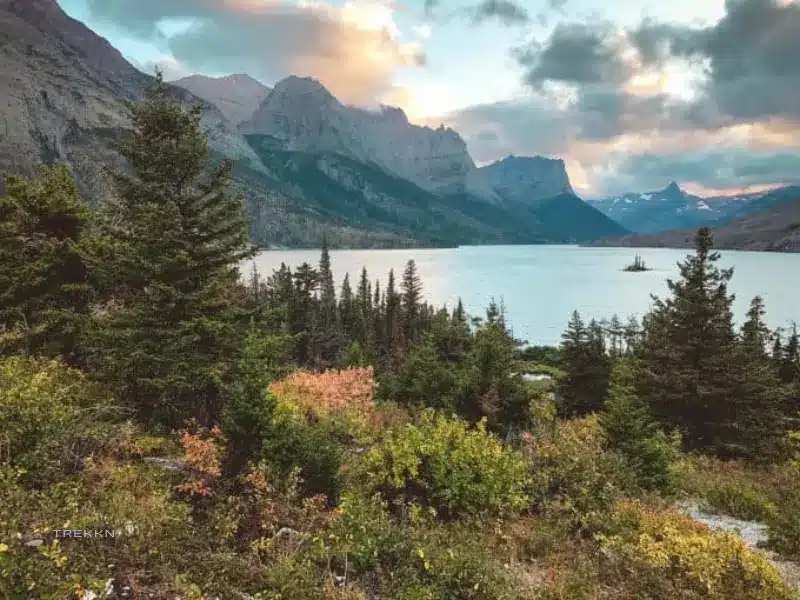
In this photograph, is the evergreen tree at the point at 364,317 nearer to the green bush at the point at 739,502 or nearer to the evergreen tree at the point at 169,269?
the evergreen tree at the point at 169,269

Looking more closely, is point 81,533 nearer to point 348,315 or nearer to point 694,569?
point 694,569

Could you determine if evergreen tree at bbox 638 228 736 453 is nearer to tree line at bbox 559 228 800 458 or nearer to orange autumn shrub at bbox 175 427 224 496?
tree line at bbox 559 228 800 458

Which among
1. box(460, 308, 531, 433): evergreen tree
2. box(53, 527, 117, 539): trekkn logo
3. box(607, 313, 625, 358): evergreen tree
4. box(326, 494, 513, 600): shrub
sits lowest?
box(607, 313, 625, 358): evergreen tree

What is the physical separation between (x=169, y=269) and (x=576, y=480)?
10931 millimetres

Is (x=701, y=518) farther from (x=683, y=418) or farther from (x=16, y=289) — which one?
(x=16, y=289)

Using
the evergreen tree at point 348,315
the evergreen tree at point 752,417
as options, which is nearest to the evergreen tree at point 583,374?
the evergreen tree at point 752,417

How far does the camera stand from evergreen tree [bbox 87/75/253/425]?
40.3ft

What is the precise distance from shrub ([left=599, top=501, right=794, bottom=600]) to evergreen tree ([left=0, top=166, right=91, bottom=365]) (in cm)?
1410

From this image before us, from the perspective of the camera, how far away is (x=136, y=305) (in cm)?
1253

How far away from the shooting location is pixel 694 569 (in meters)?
7.10

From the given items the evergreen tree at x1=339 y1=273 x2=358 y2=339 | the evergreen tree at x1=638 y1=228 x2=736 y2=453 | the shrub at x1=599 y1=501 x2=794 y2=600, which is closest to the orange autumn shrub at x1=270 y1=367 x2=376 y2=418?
the shrub at x1=599 y1=501 x2=794 y2=600

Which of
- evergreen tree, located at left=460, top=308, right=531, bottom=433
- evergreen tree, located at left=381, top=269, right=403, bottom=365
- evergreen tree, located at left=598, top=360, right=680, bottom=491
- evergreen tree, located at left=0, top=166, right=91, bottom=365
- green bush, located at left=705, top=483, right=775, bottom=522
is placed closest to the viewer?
green bush, located at left=705, top=483, right=775, bottom=522

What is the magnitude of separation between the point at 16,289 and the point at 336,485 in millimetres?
11264

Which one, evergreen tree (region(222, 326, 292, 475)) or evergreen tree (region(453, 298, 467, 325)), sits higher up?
evergreen tree (region(222, 326, 292, 475))
